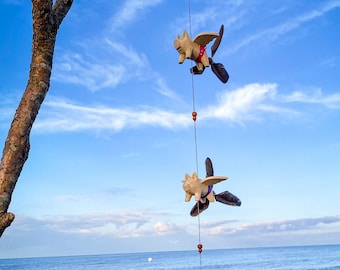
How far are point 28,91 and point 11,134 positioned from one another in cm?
24

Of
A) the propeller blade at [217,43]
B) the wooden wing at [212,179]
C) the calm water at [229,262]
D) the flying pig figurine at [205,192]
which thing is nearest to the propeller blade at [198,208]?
the flying pig figurine at [205,192]

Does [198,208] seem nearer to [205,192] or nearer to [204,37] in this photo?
[205,192]

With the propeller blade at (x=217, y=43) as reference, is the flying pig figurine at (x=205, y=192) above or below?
below

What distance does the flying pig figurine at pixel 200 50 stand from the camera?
2.39 metres

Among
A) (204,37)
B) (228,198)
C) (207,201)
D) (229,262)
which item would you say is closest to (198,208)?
(207,201)

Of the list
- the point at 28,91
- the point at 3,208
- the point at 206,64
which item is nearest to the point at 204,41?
the point at 206,64

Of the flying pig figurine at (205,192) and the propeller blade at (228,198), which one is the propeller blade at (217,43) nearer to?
the flying pig figurine at (205,192)

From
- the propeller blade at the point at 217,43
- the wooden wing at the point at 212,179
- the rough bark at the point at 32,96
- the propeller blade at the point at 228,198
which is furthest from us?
the propeller blade at the point at 217,43

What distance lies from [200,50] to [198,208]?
865 mm

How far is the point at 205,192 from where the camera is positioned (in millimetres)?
2318

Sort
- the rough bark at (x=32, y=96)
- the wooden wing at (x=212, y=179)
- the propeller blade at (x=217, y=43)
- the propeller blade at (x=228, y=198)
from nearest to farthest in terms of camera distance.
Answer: the rough bark at (x=32, y=96) < the wooden wing at (x=212, y=179) < the propeller blade at (x=228, y=198) < the propeller blade at (x=217, y=43)

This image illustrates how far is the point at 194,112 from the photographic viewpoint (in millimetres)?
2383

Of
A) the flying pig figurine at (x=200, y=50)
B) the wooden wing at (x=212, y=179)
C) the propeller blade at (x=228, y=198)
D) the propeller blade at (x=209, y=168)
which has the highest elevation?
the flying pig figurine at (x=200, y=50)

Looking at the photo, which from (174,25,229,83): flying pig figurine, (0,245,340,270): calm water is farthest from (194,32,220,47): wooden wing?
(0,245,340,270): calm water
